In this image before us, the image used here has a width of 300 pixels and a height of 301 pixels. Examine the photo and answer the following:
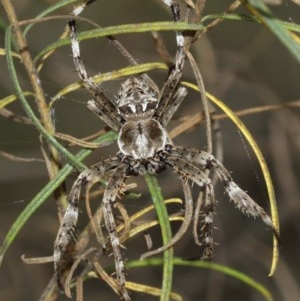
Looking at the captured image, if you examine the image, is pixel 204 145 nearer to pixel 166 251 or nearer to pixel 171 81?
pixel 171 81

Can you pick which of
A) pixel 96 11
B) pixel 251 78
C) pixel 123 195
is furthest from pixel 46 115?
pixel 96 11

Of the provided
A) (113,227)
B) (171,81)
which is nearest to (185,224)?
(113,227)

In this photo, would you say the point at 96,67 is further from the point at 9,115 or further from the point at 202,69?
the point at 9,115

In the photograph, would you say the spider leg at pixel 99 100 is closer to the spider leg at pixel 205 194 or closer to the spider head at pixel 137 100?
the spider head at pixel 137 100

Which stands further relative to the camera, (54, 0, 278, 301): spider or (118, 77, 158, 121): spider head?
(118, 77, 158, 121): spider head

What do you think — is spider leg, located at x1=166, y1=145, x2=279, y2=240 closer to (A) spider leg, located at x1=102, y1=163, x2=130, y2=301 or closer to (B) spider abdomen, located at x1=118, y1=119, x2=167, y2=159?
(B) spider abdomen, located at x1=118, y1=119, x2=167, y2=159

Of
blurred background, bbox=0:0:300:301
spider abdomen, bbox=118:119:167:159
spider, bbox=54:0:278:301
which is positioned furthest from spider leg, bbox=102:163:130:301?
blurred background, bbox=0:0:300:301

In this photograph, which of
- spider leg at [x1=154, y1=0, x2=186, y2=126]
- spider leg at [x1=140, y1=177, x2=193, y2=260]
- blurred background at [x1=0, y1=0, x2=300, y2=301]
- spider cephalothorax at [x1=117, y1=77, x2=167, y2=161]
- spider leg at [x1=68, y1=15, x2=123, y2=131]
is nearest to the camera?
spider leg at [x1=140, y1=177, x2=193, y2=260]
